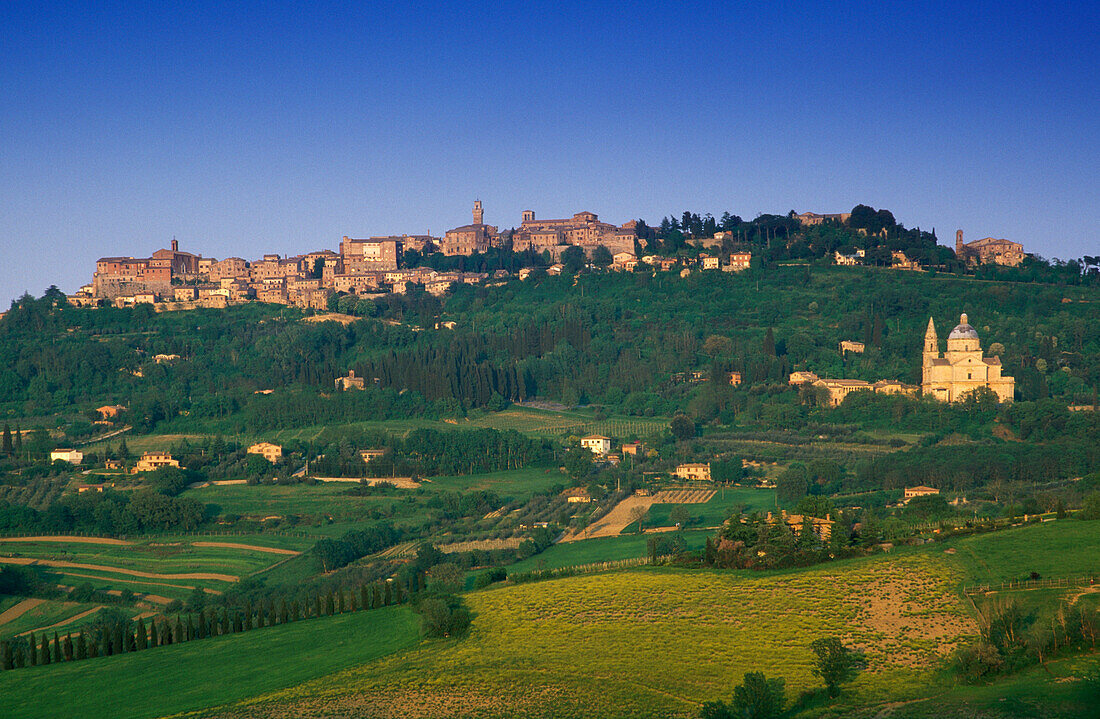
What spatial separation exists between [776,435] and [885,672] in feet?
141

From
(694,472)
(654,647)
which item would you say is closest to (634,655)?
(654,647)

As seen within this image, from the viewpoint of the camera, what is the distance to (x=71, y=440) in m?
73.7

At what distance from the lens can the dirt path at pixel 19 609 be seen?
41531 millimetres

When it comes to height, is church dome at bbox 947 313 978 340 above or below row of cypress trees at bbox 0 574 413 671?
above

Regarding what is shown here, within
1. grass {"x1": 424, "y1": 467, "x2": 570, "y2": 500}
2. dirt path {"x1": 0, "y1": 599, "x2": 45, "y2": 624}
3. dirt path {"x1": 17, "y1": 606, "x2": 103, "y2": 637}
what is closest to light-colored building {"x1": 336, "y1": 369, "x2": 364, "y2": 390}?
grass {"x1": 424, "y1": 467, "x2": 570, "y2": 500}

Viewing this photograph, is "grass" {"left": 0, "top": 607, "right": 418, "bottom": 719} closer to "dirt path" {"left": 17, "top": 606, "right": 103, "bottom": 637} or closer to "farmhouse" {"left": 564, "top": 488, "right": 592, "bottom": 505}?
"dirt path" {"left": 17, "top": 606, "right": 103, "bottom": 637}

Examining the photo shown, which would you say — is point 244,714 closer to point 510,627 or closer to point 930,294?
point 510,627

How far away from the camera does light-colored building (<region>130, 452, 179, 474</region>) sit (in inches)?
2562

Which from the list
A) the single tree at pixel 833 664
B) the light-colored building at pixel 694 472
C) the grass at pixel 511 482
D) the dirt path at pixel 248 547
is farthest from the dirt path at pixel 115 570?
the single tree at pixel 833 664

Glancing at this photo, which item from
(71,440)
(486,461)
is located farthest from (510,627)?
(71,440)

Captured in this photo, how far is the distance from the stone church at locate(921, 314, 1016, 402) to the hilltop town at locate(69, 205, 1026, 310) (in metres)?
28.9

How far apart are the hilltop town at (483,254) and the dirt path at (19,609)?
2569 inches

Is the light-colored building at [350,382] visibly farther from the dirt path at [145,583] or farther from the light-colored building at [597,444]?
the dirt path at [145,583]

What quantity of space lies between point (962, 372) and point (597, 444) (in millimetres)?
23341
